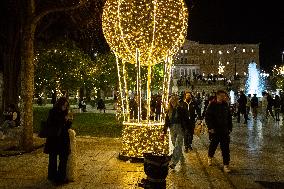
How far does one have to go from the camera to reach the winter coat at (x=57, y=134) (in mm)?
9797

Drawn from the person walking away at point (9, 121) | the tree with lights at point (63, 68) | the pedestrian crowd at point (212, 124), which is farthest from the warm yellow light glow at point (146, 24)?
the tree with lights at point (63, 68)

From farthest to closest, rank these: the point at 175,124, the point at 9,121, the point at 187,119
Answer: the point at 9,121
the point at 187,119
the point at 175,124

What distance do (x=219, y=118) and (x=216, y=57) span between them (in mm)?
→ 135279

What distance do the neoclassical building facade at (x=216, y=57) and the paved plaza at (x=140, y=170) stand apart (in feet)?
414

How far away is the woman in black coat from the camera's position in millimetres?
9805

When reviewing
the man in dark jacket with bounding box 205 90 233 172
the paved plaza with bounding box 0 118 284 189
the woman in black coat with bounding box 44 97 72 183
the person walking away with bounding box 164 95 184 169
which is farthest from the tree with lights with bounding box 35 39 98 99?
the woman in black coat with bounding box 44 97 72 183

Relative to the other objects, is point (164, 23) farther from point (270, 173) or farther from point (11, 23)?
point (11, 23)

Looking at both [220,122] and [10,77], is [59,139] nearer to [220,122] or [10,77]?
[220,122]

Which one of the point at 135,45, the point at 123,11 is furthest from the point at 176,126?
the point at 123,11

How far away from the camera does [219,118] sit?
38.2ft

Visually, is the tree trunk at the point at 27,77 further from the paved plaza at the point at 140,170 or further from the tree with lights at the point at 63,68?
the tree with lights at the point at 63,68

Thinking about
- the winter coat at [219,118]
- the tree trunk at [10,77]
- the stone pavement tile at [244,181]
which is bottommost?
the stone pavement tile at [244,181]

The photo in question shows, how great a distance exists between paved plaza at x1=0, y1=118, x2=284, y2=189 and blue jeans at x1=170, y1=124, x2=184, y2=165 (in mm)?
247

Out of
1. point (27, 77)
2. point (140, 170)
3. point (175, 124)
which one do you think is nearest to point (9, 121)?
point (27, 77)
